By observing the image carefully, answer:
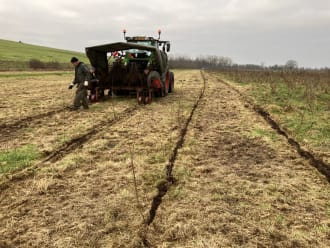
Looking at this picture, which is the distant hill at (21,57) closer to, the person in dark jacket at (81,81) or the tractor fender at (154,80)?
the person in dark jacket at (81,81)

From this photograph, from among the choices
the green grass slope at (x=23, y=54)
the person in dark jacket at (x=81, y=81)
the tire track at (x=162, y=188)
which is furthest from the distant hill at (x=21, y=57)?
the tire track at (x=162, y=188)

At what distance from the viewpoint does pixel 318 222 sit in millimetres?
3123

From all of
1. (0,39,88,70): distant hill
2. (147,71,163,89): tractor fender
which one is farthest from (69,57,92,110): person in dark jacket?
(0,39,88,70): distant hill

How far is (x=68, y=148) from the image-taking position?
5484 millimetres

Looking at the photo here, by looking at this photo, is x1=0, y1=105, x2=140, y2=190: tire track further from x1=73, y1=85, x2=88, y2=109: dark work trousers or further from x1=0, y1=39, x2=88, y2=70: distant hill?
x1=0, y1=39, x2=88, y2=70: distant hill

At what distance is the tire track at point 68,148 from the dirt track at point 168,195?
0.07 m

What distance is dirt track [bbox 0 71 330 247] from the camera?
114 inches

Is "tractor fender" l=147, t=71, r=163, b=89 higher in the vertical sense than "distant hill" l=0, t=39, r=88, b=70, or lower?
lower

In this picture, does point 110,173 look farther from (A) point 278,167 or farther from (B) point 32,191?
(A) point 278,167

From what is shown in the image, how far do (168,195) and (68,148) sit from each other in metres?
2.59

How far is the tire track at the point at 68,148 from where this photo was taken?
412 cm

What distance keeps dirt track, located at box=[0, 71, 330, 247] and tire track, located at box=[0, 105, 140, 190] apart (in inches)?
2.8

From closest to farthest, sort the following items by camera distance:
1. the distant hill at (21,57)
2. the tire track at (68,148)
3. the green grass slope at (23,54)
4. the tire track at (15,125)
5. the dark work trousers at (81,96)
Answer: the tire track at (68,148), the tire track at (15,125), the dark work trousers at (81,96), the distant hill at (21,57), the green grass slope at (23,54)

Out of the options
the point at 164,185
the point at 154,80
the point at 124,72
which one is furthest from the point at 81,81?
the point at 164,185
